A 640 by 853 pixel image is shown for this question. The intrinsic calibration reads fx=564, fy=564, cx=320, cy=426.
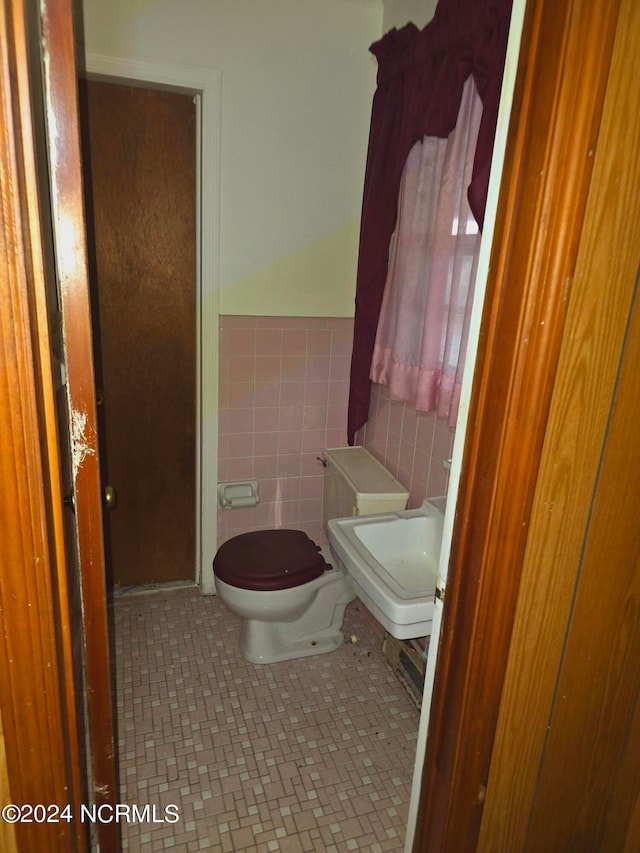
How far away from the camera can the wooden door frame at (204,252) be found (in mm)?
2121

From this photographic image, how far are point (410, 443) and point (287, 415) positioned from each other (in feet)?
2.26

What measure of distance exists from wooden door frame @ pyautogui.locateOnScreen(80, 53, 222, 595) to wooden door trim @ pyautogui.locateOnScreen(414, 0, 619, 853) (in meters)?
1.73

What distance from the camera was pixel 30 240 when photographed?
63 cm

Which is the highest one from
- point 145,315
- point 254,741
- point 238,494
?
point 145,315

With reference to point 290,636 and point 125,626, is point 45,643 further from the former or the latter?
point 125,626

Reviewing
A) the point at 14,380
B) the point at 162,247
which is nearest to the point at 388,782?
the point at 14,380

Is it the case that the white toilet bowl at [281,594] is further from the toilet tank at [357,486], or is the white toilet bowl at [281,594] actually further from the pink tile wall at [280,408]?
the pink tile wall at [280,408]

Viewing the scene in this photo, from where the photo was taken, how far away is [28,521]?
0.69 meters


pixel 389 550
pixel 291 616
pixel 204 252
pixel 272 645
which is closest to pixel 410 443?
pixel 389 550

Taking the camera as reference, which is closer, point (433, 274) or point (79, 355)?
point (79, 355)

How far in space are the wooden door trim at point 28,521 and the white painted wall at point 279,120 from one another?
1818 millimetres

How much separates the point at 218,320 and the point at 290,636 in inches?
54.2

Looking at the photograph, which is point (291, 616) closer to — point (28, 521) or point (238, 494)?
point (238, 494)

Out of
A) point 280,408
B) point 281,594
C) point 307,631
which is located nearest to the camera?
point 281,594
